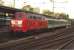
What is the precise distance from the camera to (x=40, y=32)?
83.0 feet

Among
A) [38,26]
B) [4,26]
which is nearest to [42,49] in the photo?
[38,26]

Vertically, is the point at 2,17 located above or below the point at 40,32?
above

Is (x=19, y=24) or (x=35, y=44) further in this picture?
(x=19, y=24)

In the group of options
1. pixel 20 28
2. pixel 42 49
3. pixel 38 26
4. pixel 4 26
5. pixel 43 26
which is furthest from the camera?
pixel 4 26

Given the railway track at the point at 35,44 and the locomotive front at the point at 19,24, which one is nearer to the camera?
the railway track at the point at 35,44

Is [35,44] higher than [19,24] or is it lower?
lower

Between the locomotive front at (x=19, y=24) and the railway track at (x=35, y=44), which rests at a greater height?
the locomotive front at (x=19, y=24)

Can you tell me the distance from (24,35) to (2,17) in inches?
172

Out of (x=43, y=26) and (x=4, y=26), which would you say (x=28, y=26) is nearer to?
(x=43, y=26)

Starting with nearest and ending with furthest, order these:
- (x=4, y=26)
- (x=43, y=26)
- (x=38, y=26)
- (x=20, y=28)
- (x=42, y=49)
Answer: (x=42, y=49), (x=20, y=28), (x=38, y=26), (x=43, y=26), (x=4, y=26)

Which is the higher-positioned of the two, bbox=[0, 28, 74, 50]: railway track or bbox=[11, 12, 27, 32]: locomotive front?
bbox=[11, 12, 27, 32]: locomotive front

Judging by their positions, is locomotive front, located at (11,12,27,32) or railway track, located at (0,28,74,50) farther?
locomotive front, located at (11,12,27,32)

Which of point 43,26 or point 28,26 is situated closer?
point 28,26

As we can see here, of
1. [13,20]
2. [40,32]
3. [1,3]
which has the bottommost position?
[40,32]
